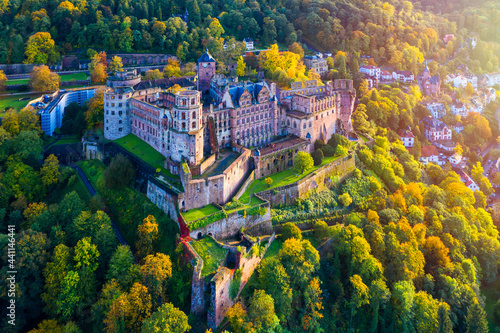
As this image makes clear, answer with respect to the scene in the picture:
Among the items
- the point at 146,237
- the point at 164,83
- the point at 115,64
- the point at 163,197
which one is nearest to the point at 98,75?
the point at 115,64

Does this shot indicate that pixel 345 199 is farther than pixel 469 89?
No

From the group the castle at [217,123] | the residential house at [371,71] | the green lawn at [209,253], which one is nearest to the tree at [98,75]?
the castle at [217,123]

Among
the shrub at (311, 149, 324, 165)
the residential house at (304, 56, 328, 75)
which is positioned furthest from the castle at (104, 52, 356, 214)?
the residential house at (304, 56, 328, 75)

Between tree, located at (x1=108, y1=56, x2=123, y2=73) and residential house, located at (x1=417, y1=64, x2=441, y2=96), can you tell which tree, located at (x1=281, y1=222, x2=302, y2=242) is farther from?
residential house, located at (x1=417, y1=64, x2=441, y2=96)

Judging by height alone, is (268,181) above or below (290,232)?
above

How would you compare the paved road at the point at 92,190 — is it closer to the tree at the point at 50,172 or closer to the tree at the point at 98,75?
the tree at the point at 50,172

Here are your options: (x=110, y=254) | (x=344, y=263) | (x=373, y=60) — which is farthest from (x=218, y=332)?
(x=373, y=60)

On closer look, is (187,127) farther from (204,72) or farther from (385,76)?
(385,76)
